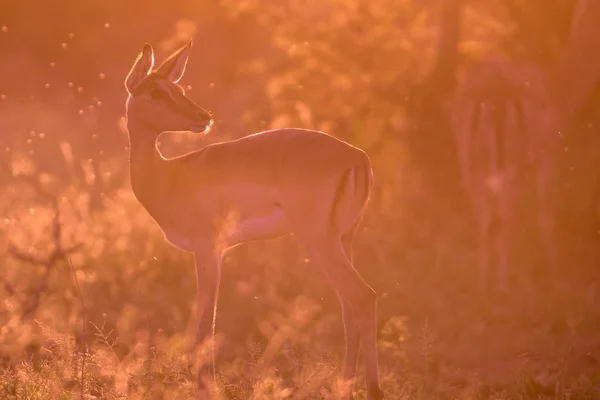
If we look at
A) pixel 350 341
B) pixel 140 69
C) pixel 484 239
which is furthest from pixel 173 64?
pixel 484 239

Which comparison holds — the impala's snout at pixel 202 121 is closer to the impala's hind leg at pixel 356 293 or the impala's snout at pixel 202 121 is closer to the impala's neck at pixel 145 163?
the impala's neck at pixel 145 163

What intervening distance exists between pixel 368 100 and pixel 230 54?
2.35 m

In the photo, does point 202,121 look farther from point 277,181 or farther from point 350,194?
point 350,194

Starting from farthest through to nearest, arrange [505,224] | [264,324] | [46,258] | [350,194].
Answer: [505,224], [264,324], [46,258], [350,194]

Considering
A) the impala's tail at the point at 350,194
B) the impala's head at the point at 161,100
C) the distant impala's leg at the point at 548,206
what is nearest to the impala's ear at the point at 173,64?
the impala's head at the point at 161,100

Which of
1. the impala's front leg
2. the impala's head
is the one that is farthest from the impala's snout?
the impala's front leg

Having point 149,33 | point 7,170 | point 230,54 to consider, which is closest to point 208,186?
point 7,170

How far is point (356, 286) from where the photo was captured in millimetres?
4156

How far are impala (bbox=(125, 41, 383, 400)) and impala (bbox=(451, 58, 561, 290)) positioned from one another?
2.65 meters

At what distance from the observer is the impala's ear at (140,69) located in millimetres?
4707

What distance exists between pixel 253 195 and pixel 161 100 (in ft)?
2.62

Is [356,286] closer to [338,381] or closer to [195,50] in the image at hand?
[338,381]

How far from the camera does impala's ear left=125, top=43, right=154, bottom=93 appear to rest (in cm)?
471

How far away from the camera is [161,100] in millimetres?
4668
